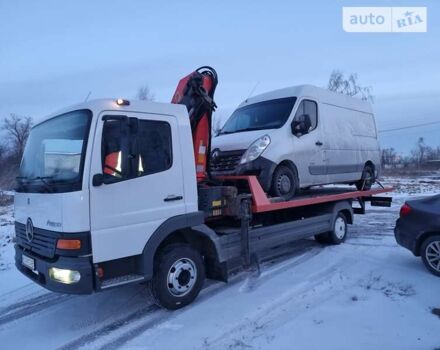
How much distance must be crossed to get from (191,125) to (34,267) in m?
2.81

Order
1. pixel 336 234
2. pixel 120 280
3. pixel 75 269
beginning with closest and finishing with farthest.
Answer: pixel 75 269 < pixel 120 280 < pixel 336 234

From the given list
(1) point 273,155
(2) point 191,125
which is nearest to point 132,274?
(2) point 191,125

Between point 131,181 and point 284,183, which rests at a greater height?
point 131,181

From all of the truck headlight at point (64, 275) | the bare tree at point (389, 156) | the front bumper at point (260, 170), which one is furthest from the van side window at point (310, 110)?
the bare tree at point (389, 156)

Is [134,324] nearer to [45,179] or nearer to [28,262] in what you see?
[28,262]

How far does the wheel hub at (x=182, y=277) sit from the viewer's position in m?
4.80

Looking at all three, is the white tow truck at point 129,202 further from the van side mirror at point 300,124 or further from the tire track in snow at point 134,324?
the van side mirror at point 300,124

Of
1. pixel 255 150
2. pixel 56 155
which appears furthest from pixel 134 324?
pixel 255 150

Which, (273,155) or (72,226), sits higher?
(273,155)

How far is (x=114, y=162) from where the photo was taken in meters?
4.23

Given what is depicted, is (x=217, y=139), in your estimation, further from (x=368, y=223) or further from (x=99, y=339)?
(x=368, y=223)

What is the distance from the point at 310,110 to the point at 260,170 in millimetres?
2120

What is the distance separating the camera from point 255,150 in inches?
250

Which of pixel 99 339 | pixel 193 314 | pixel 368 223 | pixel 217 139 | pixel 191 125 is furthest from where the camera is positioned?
pixel 368 223
